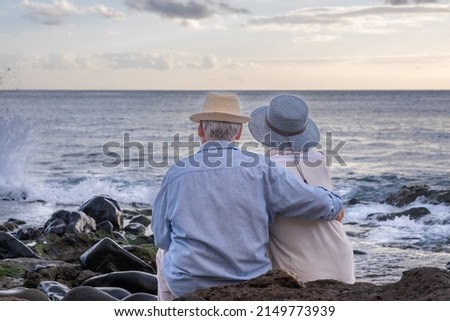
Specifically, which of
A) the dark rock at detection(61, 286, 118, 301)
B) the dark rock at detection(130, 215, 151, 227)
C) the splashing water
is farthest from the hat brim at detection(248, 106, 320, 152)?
the splashing water

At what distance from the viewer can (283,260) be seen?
4801mm

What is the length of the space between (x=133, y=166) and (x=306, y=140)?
25014 mm

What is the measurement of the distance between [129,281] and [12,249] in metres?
A: 3.10

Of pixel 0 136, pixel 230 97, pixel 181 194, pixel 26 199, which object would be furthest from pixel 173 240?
pixel 0 136

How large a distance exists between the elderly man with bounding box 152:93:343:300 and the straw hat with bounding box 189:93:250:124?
17 centimetres

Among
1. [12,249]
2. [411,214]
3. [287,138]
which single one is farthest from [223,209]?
[411,214]

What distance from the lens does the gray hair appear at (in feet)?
15.3

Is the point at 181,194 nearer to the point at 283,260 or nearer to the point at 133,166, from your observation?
the point at 283,260

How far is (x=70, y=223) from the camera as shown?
13055 millimetres

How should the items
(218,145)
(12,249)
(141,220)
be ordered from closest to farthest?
(218,145), (12,249), (141,220)

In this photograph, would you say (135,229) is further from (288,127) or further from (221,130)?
(221,130)

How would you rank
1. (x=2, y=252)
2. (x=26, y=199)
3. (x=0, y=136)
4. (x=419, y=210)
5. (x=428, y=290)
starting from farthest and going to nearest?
(x=0, y=136)
(x=26, y=199)
(x=419, y=210)
(x=2, y=252)
(x=428, y=290)

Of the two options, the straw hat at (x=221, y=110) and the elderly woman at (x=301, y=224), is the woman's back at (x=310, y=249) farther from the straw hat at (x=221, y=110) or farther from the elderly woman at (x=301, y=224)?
the straw hat at (x=221, y=110)

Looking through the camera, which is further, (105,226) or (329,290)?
(105,226)
